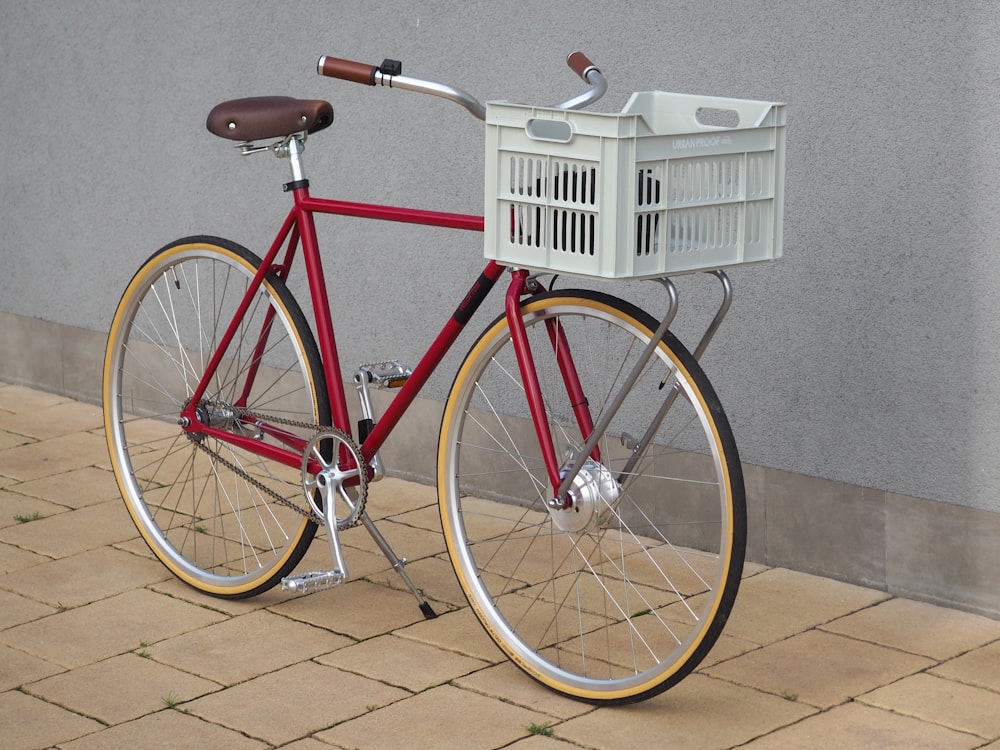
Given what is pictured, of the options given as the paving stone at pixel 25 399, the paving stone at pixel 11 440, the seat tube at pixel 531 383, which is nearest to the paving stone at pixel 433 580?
the seat tube at pixel 531 383

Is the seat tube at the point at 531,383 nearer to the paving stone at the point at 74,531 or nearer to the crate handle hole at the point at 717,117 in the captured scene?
the crate handle hole at the point at 717,117

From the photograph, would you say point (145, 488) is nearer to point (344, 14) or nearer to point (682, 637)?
point (344, 14)

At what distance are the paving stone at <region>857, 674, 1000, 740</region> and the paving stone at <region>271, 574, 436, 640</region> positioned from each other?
119 cm

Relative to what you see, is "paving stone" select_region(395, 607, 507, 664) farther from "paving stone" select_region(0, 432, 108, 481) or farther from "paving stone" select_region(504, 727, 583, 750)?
"paving stone" select_region(0, 432, 108, 481)

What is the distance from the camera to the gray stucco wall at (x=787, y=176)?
3.65 m

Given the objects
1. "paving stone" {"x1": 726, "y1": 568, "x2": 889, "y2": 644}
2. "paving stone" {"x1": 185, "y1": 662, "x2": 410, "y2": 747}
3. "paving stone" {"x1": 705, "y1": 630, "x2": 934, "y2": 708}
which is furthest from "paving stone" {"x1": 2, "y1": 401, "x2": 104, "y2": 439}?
"paving stone" {"x1": 705, "y1": 630, "x2": 934, "y2": 708}

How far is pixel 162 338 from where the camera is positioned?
18.7 feet

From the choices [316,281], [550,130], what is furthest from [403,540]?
[550,130]

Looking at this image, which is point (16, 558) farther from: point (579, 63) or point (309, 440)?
point (579, 63)

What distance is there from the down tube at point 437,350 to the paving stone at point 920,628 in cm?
118

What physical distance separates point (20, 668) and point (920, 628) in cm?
218

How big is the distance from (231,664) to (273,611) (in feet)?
1.15

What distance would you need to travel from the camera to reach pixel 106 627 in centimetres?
382

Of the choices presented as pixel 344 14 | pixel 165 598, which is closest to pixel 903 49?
pixel 344 14
